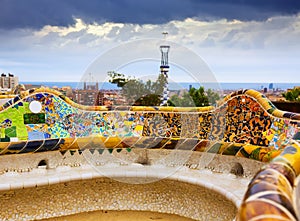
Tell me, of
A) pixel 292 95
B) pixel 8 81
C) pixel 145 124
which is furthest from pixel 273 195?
pixel 292 95

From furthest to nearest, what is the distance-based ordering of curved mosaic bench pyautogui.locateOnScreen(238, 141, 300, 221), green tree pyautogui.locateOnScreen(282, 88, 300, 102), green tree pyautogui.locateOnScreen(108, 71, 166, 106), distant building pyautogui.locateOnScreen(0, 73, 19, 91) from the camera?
green tree pyautogui.locateOnScreen(282, 88, 300, 102), distant building pyautogui.locateOnScreen(0, 73, 19, 91), green tree pyautogui.locateOnScreen(108, 71, 166, 106), curved mosaic bench pyautogui.locateOnScreen(238, 141, 300, 221)

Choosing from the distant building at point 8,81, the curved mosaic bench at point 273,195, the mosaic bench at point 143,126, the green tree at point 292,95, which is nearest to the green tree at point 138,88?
the mosaic bench at point 143,126

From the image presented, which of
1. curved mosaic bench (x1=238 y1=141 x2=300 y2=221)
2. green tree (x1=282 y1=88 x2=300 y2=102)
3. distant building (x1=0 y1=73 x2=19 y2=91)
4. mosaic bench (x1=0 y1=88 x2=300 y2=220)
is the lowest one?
mosaic bench (x1=0 y1=88 x2=300 y2=220)

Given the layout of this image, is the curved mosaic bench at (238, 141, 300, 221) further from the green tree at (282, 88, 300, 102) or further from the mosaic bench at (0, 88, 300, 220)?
the green tree at (282, 88, 300, 102)

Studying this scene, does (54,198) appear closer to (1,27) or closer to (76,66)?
(76,66)

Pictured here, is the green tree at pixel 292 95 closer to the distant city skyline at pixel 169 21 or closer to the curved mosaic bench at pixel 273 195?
the distant city skyline at pixel 169 21

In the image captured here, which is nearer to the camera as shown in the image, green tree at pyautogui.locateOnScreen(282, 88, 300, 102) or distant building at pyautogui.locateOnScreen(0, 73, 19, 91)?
distant building at pyautogui.locateOnScreen(0, 73, 19, 91)

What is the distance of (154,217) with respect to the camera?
4.25 meters

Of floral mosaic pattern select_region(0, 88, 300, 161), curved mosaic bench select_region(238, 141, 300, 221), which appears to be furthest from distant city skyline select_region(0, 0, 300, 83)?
curved mosaic bench select_region(238, 141, 300, 221)

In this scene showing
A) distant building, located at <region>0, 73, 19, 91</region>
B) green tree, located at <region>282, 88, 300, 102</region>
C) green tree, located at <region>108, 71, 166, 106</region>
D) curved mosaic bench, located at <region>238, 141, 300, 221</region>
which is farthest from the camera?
green tree, located at <region>282, 88, 300, 102</region>

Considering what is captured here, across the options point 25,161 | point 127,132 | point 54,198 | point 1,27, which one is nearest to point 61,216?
point 54,198

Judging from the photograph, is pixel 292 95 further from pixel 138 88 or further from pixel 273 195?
pixel 273 195

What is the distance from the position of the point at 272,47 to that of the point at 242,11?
3.82 ft

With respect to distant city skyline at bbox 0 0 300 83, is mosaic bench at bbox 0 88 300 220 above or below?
below
